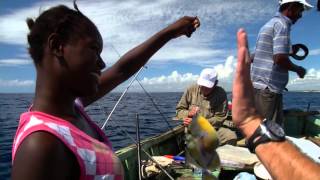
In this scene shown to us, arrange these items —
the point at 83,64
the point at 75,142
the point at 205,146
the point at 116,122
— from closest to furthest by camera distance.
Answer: the point at 75,142 → the point at 83,64 → the point at 205,146 → the point at 116,122

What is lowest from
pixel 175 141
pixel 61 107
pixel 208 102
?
pixel 175 141

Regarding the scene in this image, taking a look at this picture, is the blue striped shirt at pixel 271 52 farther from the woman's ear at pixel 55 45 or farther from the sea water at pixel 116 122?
the woman's ear at pixel 55 45

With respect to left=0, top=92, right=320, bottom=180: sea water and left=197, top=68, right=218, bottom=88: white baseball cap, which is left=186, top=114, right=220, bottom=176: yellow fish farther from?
left=197, top=68, right=218, bottom=88: white baseball cap

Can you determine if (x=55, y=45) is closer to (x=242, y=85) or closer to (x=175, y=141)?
(x=242, y=85)

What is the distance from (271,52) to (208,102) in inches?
115

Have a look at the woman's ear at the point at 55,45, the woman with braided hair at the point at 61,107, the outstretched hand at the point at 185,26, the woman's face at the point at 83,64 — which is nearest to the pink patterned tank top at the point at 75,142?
the woman with braided hair at the point at 61,107

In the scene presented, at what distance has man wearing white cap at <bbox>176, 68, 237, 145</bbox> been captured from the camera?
780 cm

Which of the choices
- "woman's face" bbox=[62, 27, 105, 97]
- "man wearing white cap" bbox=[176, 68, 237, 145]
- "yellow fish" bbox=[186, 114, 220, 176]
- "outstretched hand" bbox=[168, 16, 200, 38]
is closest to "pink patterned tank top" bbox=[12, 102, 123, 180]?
"woman's face" bbox=[62, 27, 105, 97]

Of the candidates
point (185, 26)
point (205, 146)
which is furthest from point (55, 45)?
point (185, 26)

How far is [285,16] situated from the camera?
5.43 meters

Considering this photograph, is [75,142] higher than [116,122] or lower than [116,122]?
higher

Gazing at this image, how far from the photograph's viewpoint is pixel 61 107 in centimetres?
183

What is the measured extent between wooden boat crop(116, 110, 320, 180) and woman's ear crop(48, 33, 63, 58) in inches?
168

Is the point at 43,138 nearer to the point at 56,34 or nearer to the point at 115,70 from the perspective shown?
the point at 56,34
